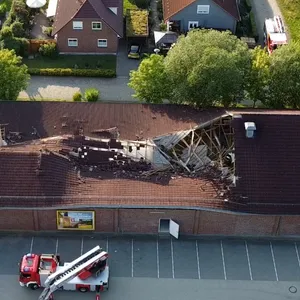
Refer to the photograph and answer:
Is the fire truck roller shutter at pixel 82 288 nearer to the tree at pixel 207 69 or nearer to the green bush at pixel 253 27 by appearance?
the tree at pixel 207 69

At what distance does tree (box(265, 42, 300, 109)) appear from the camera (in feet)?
157

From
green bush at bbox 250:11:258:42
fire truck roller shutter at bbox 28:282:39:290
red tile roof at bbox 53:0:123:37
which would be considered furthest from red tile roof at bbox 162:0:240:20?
fire truck roller shutter at bbox 28:282:39:290

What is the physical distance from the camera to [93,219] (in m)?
40.8

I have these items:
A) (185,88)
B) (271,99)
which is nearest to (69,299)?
(185,88)

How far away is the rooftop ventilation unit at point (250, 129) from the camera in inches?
1626

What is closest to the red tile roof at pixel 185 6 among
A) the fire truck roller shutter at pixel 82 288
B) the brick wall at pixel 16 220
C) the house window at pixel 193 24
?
the house window at pixel 193 24

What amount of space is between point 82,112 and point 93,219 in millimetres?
9035

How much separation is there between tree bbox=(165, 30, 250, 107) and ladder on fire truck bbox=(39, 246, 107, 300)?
48.3 feet

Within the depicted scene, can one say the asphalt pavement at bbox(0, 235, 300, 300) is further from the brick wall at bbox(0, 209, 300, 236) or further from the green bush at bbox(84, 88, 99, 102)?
the green bush at bbox(84, 88, 99, 102)

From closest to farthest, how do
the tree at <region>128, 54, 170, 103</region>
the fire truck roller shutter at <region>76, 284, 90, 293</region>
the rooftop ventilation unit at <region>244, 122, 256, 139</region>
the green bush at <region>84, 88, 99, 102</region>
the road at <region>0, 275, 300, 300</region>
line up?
the fire truck roller shutter at <region>76, 284, 90, 293</region>, the road at <region>0, 275, 300, 300</region>, the rooftop ventilation unit at <region>244, 122, 256, 139</region>, the tree at <region>128, 54, 170, 103</region>, the green bush at <region>84, 88, 99, 102</region>

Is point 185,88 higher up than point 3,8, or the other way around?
point 3,8

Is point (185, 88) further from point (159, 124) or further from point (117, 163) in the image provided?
point (117, 163)

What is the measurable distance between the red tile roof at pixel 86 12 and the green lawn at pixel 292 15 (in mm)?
16413

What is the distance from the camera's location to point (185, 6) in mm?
60000
